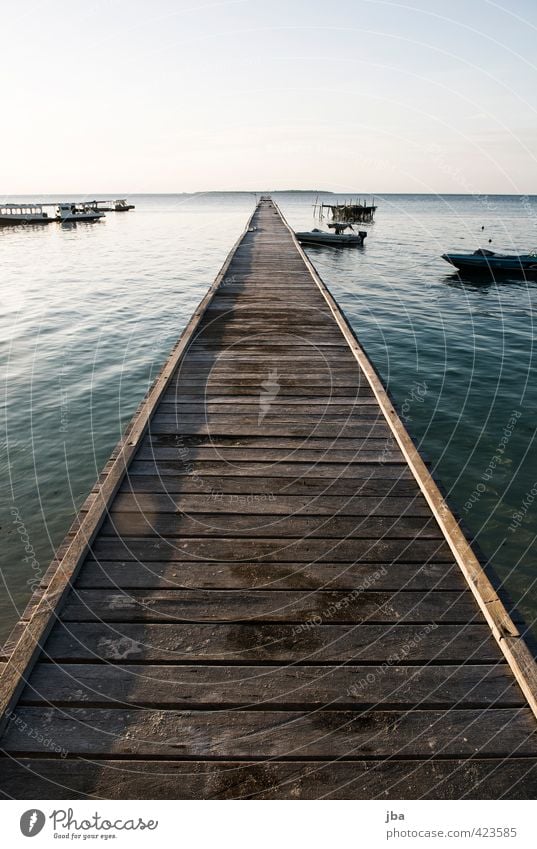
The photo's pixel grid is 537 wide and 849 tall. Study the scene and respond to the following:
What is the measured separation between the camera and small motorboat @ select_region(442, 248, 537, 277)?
2755 cm

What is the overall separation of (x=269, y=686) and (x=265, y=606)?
0.63 meters

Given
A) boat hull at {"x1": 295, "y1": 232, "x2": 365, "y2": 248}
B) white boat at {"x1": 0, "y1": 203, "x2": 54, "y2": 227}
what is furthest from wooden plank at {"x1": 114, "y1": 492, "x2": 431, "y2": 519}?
white boat at {"x1": 0, "y1": 203, "x2": 54, "y2": 227}

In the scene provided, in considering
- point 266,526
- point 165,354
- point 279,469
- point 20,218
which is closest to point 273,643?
point 266,526

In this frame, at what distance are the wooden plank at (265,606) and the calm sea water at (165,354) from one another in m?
1.59

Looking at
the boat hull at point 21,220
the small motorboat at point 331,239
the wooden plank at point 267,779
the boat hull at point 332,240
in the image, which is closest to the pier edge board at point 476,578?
the wooden plank at point 267,779

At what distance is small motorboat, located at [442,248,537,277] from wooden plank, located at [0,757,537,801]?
29705 millimetres

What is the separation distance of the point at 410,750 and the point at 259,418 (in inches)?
170

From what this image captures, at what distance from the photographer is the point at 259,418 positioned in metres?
6.49

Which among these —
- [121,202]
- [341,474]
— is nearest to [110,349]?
[341,474]

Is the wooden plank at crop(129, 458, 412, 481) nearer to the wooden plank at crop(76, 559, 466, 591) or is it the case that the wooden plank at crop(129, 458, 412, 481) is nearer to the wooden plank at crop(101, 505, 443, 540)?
the wooden plank at crop(101, 505, 443, 540)

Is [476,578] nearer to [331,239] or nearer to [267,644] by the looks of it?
[267,644]

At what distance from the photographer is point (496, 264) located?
2752cm

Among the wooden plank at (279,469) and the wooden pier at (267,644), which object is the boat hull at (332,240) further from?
the wooden pier at (267,644)

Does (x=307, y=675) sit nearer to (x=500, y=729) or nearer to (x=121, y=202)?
(x=500, y=729)
